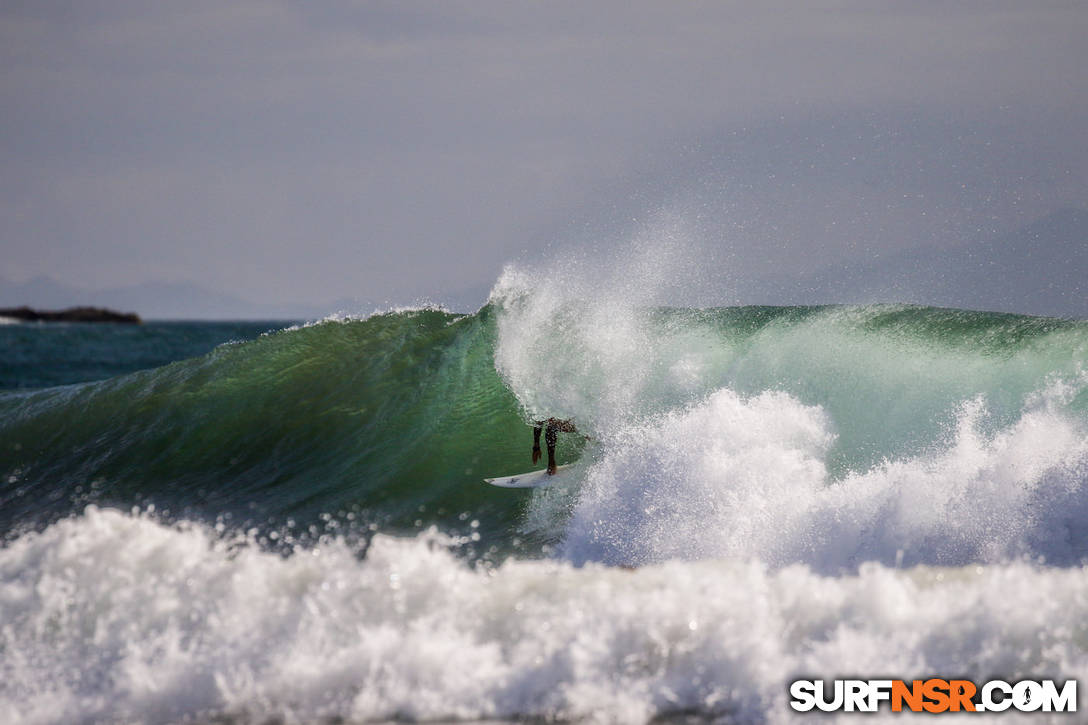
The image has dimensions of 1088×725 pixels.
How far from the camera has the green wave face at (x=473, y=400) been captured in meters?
8.52

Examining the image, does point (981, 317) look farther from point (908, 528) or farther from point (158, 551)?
point (158, 551)

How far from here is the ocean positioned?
16.5 ft

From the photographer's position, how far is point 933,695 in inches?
182

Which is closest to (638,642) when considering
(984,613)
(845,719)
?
(845,719)

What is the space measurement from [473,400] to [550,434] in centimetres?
171

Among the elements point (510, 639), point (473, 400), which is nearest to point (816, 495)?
point (510, 639)

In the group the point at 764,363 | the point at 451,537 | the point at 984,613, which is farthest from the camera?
the point at 764,363

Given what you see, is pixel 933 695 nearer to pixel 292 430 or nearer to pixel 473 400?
pixel 473 400

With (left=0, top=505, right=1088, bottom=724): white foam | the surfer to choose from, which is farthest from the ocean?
the surfer

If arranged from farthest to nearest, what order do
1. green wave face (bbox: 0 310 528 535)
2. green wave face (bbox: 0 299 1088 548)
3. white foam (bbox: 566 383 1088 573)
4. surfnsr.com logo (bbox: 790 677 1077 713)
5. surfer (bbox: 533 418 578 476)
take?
1. green wave face (bbox: 0 310 528 535)
2. surfer (bbox: 533 418 578 476)
3. green wave face (bbox: 0 299 1088 548)
4. white foam (bbox: 566 383 1088 573)
5. surfnsr.com logo (bbox: 790 677 1077 713)

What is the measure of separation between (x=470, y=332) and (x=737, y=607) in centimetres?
696

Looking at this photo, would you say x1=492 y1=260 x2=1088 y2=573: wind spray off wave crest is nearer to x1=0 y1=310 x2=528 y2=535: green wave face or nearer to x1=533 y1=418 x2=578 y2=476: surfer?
x1=533 y1=418 x2=578 y2=476: surfer

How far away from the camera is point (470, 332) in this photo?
11805mm

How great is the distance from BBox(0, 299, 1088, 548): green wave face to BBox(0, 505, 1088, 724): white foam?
7.27 feet
